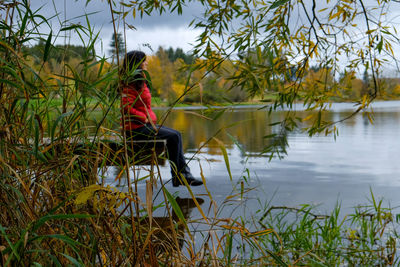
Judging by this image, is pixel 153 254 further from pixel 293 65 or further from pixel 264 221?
pixel 264 221

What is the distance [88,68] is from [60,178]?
1.70ft

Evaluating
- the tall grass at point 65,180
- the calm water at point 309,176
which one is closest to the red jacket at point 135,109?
the tall grass at point 65,180

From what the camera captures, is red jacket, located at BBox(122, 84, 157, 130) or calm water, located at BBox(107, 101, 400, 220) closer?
red jacket, located at BBox(122, 84, 157, 130)

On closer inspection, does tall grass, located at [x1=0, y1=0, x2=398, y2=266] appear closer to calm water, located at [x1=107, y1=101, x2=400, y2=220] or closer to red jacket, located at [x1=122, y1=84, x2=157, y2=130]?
red jacket, located at [x1=122, y1=84, x2=157, y2=130]

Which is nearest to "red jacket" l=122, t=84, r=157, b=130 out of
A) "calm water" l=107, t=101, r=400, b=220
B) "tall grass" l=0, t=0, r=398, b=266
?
"tall grass" l=0, t=0, r=398, b=266

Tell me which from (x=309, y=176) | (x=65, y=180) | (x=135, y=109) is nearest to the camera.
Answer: (x=65, y=180)

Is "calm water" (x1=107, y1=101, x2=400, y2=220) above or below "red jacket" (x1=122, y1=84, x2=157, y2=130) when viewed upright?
below

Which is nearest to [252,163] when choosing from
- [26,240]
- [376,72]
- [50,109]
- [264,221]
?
[264,221]

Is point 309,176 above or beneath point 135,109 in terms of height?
beneath

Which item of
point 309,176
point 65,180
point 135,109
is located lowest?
point 309,176

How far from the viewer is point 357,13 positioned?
301 centimetres

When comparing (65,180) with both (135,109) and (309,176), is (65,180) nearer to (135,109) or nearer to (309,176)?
(135,109)

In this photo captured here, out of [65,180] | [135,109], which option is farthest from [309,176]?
[65,180]

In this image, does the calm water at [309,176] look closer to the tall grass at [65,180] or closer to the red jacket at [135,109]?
the red jacket at [135,109]
